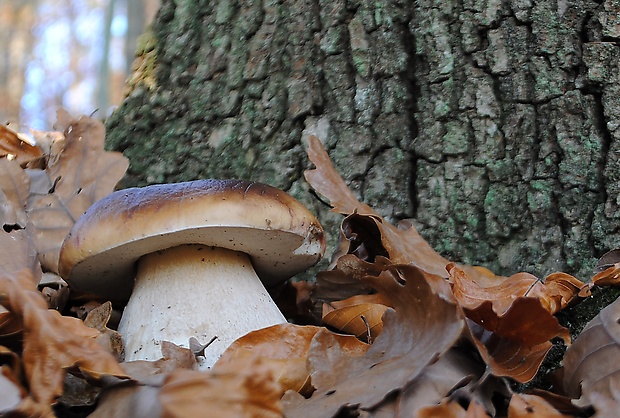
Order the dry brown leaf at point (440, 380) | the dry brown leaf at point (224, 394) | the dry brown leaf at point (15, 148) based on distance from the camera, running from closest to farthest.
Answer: the dry brown leaf at point (224, 394), the dry brown leaf at point (440, 380), the dry brown leaf at point (15, 148)

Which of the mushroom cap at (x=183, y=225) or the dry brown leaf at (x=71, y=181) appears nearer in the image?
the mushroom cap at (x=183, y=225)

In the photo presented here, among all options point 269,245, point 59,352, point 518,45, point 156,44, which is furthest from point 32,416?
point 156,44

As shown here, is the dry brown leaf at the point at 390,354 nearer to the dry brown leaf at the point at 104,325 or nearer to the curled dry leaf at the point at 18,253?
the dry brown leaf at the point at 104,325

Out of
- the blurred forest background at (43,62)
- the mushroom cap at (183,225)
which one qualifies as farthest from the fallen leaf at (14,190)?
the blurred forest background at (43,62)

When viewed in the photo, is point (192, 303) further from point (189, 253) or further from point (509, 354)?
point (509, 354)

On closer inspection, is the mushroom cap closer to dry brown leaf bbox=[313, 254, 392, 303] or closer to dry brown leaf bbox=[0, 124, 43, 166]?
dry brown leaf bbox=[313, 254, 392, 303]

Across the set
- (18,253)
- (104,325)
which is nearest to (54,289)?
(18,253)
